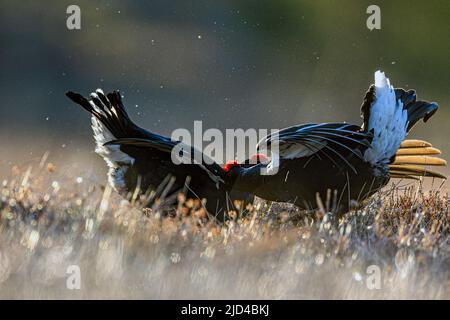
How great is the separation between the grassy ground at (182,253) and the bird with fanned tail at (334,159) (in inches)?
13.7

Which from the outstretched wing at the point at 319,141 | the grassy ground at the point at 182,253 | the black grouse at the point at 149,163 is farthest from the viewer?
the black grouse at the point at 149,163

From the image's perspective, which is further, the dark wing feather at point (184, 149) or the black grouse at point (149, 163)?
the black grouse at point (149, 163)

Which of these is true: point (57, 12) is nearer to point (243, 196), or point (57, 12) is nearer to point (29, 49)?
point (29, 49)

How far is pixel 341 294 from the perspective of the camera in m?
4.27

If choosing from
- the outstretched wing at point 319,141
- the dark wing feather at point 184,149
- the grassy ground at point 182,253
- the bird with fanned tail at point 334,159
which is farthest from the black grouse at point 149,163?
the outstretched wing at point 319,141

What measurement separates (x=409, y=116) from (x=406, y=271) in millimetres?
2361

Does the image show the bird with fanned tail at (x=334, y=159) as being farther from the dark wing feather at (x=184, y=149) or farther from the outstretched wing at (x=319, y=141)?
the dark wing feather at (x=184, y=149)

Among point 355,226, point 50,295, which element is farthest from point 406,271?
point 50,295

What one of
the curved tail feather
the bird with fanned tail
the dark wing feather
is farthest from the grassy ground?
the curved tail feather

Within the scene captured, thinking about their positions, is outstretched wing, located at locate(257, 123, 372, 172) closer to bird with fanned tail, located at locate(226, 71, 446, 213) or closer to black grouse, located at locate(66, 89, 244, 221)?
bird with fanned tail, located at locate(226, 71, 446, 213)

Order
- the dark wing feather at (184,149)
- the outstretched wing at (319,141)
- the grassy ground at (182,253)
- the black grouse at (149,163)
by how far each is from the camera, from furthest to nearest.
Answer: the black grouse at (149,163) < the dark wing feather at (184,149) < the outstretched wing at (319,141) < the grassy ground at (182,253)

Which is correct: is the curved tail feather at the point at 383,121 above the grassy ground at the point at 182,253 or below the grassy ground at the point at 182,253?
above

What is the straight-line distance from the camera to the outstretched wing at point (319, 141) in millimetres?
5949

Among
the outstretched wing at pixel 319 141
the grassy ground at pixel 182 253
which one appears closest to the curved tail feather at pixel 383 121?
the outstretched wing at pixel 319 141
